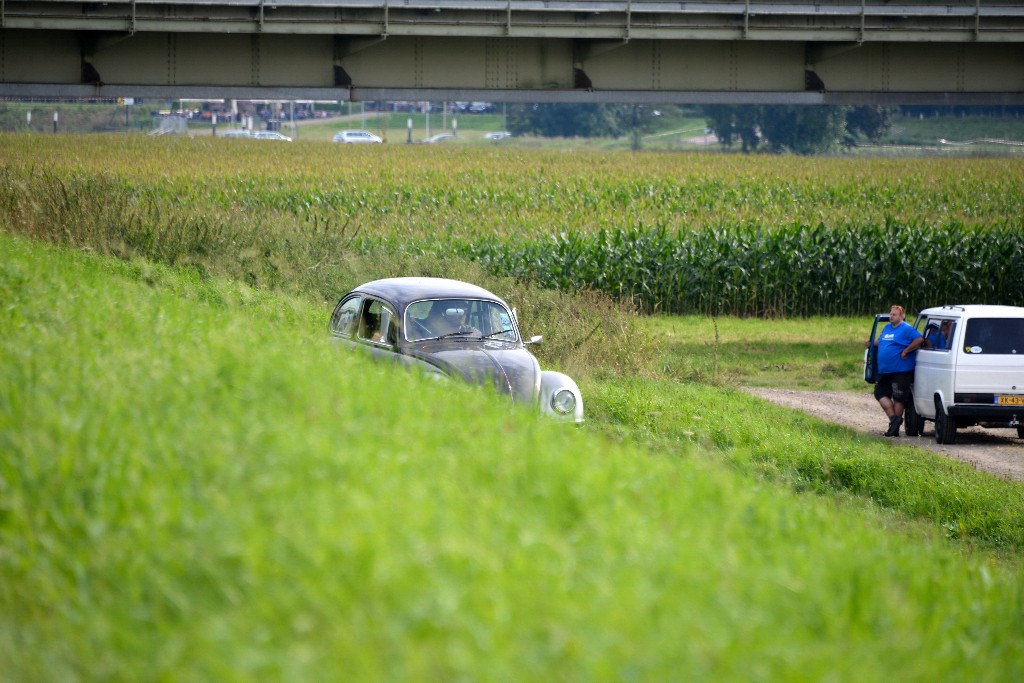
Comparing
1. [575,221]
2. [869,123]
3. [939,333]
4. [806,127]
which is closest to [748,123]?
[806,127]

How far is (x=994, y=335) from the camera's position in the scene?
15258mm

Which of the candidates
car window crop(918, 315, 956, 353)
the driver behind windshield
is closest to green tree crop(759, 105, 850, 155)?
car window crop(918, 315, 956, 353)

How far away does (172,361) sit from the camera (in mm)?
6637

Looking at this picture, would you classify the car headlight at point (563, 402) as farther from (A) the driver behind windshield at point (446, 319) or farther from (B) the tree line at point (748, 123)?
(B) the tree line at point (748, 123)

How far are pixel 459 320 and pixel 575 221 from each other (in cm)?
1834

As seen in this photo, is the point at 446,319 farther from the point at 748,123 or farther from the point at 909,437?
the point at 748,123

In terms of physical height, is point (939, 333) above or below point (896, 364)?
above

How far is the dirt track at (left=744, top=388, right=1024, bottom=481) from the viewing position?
1359cm

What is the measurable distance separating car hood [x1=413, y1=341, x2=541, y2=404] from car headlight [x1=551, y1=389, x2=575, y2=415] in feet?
0.73

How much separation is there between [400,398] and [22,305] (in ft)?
11.7

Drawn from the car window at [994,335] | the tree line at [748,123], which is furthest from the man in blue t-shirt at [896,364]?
the tree line at [748,123]

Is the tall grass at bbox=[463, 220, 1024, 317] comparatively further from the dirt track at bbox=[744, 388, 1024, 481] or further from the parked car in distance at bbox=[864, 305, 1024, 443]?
the parked car in distance at bbox=[864, 305, 1024, 443]

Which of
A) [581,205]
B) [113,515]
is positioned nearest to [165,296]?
[113,515]

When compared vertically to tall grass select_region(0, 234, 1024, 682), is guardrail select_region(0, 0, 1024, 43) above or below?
above
